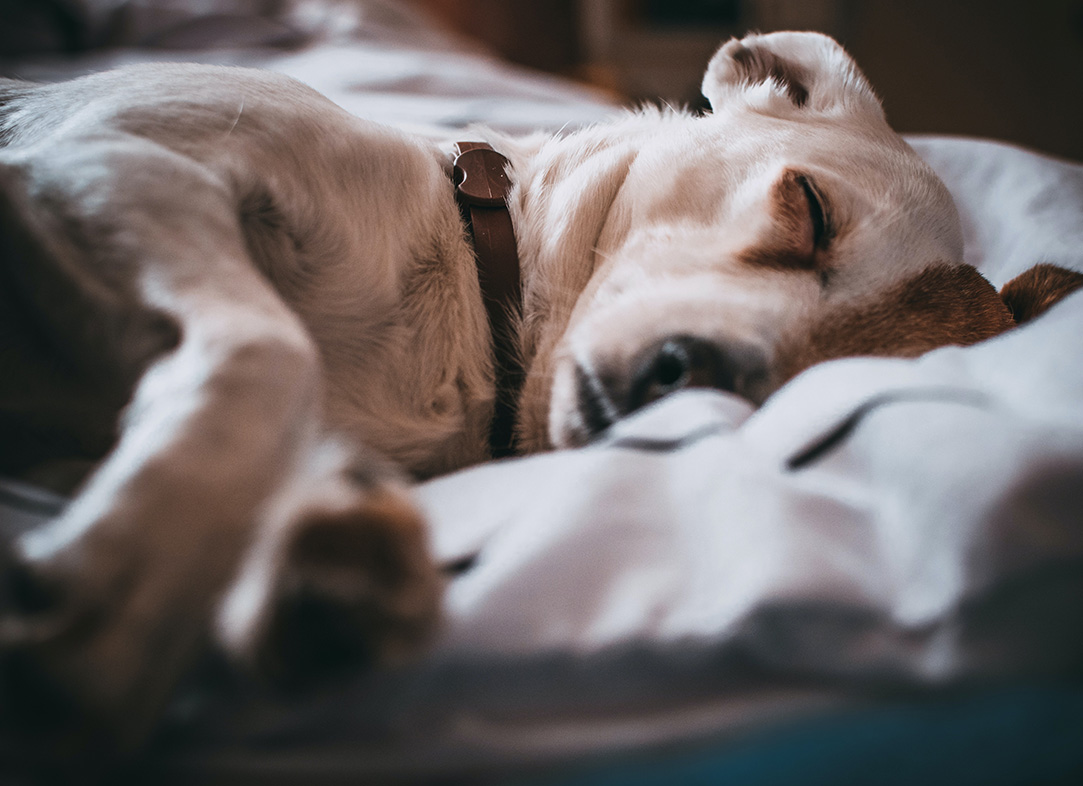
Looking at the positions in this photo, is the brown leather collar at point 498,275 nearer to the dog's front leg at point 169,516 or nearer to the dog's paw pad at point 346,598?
the dog's front leg at point 169,516

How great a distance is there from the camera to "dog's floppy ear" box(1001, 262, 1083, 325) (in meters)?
1.04

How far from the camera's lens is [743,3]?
5.71 metres

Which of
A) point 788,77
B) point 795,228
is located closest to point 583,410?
point 795,228

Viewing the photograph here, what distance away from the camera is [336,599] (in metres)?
0.46

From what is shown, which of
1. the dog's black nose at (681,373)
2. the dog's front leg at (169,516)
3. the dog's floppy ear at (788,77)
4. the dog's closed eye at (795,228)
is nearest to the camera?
the dog's front leg at (169,516)

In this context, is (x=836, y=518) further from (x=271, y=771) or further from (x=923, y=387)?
(x=271, y=771)

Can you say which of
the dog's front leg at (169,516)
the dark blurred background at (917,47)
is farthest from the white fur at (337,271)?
the dark blurred background at (917,47)

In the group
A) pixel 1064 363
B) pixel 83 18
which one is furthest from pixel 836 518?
pixel 83 18

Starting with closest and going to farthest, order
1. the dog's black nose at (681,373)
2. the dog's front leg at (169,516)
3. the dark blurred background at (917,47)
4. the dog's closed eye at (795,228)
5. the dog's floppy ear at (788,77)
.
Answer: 1. the dog's front leg at (169,516)
2. the dog's black nose at (681,373)
3. the dog's closed eye at (795,228)
4. the dog's floppy ear at (788,77)
5. the dark blurred background at (917,47)

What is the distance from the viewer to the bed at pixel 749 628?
1.50ft

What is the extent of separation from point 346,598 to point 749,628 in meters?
0.28

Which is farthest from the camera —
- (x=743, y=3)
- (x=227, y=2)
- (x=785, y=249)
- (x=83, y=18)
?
(x=743, y=3)

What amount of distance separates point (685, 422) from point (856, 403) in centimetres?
16

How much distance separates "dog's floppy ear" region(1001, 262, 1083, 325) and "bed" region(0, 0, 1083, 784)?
0.49 m
